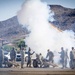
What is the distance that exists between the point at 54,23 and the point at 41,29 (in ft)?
0.96

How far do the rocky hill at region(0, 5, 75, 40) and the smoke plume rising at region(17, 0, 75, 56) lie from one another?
3.6 inches

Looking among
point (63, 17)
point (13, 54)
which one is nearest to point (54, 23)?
point (63, 17)

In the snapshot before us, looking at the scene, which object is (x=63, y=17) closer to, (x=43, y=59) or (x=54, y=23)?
(x=54, y=23)

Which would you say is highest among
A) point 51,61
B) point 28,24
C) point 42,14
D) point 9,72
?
point 42,14

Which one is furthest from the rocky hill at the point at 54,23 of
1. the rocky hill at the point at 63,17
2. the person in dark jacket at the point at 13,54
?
the person in dark jacket at the point at 13,54

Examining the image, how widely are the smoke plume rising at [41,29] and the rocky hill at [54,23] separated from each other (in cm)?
9

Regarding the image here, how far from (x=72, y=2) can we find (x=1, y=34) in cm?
158

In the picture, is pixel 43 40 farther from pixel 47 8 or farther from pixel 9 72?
pixel 9 72

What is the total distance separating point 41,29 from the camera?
2.77m

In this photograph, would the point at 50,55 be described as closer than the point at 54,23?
Yes

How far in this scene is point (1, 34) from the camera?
275cm

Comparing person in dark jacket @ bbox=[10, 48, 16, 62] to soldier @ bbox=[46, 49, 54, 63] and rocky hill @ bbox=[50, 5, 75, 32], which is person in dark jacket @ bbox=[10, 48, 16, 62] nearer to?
soldier @ bbox=[46, 49, 54, 63]

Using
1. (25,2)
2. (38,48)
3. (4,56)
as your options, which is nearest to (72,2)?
(25,2)

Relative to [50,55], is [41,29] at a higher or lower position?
higher
